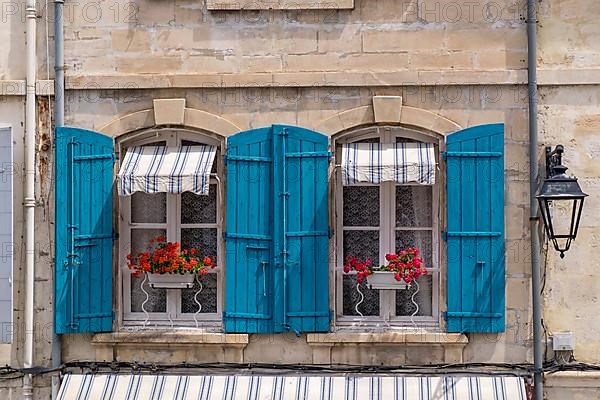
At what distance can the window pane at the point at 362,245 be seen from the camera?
8.14 metres

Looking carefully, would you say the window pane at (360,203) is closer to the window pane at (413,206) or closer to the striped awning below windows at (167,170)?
the window pane at (413,206)

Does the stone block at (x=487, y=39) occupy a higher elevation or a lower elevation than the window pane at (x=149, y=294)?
higher

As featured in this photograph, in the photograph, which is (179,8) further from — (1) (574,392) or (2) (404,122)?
(1) (574,392)

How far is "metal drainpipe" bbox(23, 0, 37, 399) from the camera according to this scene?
8.11 m

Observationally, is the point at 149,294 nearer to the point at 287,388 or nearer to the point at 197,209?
the point at 197,209

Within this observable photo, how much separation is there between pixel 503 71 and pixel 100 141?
3.12m

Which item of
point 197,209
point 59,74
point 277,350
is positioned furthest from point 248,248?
point 59,74

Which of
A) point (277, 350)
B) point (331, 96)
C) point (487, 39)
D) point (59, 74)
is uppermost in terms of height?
point (487, 39)

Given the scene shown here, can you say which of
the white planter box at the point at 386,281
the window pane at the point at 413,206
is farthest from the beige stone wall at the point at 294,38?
the white planter box at the point at 386,281

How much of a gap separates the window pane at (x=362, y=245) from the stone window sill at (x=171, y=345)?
1061 mm

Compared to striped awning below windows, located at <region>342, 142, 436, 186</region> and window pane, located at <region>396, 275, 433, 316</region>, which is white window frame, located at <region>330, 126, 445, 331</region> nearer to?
window pane, located at <region>396, 275, 433, 316</region>

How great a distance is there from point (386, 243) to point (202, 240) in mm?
1440

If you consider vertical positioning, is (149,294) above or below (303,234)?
below

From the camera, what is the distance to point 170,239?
27.0ft
